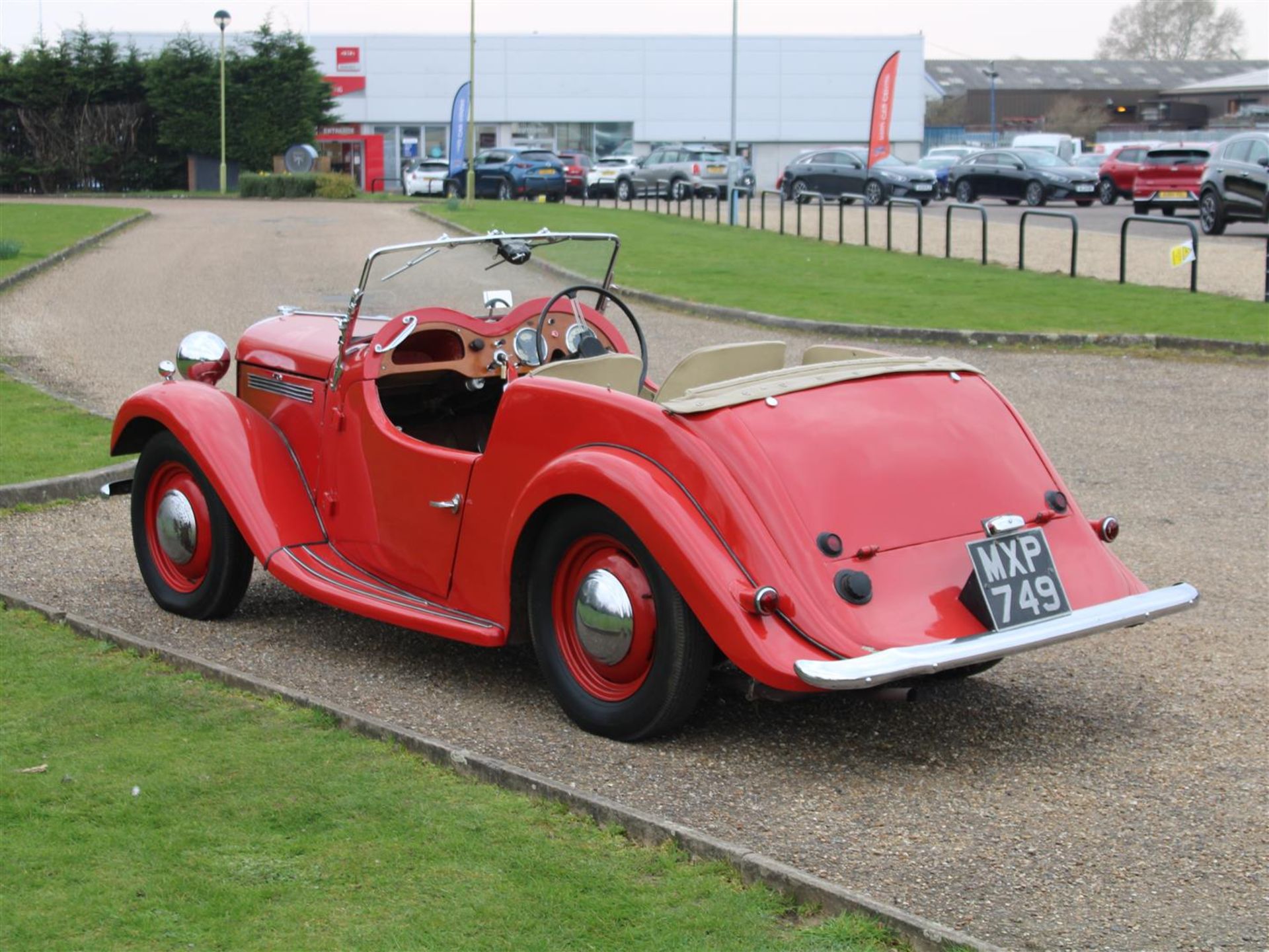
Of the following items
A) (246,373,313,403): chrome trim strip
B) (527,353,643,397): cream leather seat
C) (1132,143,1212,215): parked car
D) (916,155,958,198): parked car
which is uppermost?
(916,155,958,198): parked car

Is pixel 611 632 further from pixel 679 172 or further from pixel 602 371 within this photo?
pixel 679 172

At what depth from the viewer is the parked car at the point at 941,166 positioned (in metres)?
41.5

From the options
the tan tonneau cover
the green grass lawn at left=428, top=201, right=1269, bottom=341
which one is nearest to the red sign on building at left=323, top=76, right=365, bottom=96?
the green grass lawn at left=428, top=201, right=1269, bottom=341

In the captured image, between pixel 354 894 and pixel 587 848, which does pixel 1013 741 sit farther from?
pixel 354 894

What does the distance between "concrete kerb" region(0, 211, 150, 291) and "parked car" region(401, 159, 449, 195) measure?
55.2ft

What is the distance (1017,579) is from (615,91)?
60950mm

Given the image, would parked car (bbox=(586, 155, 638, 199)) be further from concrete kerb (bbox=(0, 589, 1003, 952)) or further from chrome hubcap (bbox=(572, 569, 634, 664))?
chrome hubcap (bbox=(572, 569, 634, 664))

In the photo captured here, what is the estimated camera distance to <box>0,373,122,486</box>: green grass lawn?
28.6 feet

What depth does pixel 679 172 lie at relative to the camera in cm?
4178

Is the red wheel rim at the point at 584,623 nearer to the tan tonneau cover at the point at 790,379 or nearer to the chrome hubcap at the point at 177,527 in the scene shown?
the tan tonneau cover at the point at 790,379

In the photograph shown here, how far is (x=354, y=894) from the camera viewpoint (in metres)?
3.58

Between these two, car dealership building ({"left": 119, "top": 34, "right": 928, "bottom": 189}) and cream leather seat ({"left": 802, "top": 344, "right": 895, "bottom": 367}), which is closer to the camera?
cream leather seat ({"left": 802, "top": 344, "right": 895, "bottom": 367})

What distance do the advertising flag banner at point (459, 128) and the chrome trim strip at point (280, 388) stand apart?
33.4 meters

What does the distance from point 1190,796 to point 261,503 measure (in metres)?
3.48
